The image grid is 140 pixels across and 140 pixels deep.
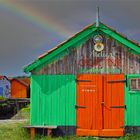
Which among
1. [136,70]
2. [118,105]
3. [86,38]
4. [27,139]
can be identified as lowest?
[27,139]

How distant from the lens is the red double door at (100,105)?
16781 millimetres

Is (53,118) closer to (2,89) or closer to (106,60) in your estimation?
(106,60)

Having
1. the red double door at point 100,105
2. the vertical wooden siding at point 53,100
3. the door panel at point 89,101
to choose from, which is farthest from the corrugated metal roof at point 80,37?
the door panel at point 89,101

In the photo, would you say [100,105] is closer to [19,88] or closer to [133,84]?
[133,84]

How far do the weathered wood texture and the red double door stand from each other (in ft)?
1.13

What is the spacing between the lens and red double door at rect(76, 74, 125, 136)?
16.8m

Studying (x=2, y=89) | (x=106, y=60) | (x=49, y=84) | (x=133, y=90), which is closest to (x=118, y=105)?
(x=133, y=90)

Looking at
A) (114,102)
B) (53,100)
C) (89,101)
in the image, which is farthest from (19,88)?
(114,102)

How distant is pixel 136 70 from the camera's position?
16.9 m

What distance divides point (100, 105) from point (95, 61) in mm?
1915

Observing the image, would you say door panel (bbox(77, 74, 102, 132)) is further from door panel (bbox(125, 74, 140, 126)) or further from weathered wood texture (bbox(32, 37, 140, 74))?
door panel (bbox(125, 74, 140, 126))

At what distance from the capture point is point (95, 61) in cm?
1705

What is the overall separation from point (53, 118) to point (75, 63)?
8.45 feet

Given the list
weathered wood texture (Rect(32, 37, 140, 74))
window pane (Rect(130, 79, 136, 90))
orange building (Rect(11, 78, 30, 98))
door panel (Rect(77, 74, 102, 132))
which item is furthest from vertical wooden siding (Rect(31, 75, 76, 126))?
orange building (Rect(11, 78, 30, 98))
